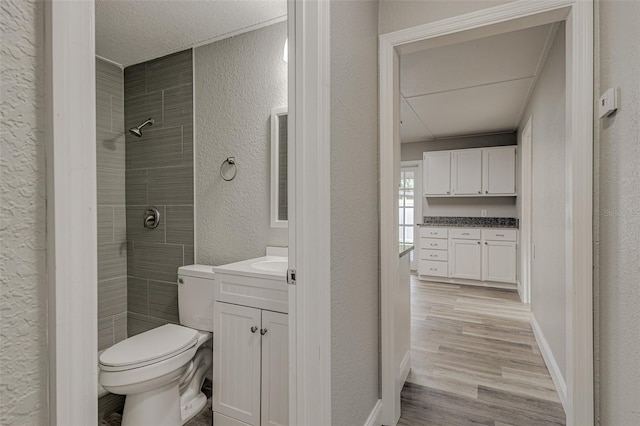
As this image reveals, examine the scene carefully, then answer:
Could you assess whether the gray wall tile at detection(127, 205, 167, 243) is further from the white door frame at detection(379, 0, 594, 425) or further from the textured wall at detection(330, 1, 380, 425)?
the white door frame at detection(379, 0, 594, 425)

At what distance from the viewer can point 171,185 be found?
7.95ft

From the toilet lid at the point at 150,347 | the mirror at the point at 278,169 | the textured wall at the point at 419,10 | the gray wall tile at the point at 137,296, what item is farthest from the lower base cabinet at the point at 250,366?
the textured wall at the point at 419,10

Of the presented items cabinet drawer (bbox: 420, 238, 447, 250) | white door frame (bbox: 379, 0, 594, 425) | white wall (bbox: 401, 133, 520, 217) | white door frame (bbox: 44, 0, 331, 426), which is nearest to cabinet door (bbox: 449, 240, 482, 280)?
cabinet drawer (bbox: 420, 238, 447, 250)

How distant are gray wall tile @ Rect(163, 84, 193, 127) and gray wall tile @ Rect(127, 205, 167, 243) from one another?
0.65 m

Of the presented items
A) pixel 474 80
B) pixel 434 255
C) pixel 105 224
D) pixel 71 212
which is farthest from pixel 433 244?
pixel 71 212

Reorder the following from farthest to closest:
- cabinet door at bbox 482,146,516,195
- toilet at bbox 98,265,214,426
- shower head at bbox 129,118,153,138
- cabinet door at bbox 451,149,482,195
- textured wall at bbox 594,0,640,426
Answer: cabinet door at bbox 451,149,482,195, cabinet door at bbox 482,146,516,195, shower head at bbox 129,118,153,138, toilet at bbox 98,265,214,426, textured wall at bbox 594,0,640,426

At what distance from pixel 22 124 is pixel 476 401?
2486 millimetres

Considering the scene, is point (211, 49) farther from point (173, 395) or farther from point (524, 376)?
point (524, 376)

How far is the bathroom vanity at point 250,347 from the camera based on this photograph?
1.63 metres

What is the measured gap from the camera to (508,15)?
5.08 feet

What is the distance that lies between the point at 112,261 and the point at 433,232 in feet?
14.9

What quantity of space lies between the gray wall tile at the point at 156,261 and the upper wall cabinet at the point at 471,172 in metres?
4.39

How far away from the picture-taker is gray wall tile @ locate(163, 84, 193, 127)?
7.80 ft

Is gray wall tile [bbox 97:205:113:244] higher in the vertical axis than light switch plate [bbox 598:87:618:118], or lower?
lower
